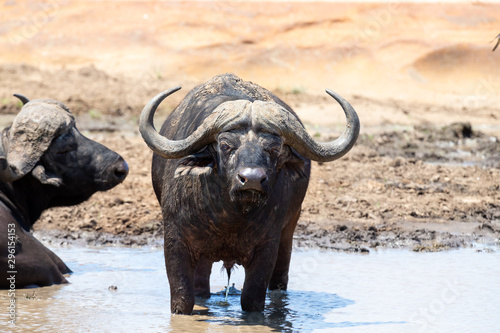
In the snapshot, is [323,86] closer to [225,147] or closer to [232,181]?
[225,147]

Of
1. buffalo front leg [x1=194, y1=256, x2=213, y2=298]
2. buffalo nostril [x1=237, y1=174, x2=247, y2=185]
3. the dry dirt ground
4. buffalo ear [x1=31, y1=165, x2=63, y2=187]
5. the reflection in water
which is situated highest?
the dry dirt ground

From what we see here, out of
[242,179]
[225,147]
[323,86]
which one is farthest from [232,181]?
[323,86]

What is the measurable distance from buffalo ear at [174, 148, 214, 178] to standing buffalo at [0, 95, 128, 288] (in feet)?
5.73

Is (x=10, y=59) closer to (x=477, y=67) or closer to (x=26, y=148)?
(x=477, y=67)

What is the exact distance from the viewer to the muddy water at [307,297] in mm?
5594

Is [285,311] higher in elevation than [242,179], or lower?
lower

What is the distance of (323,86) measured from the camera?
22.3 m

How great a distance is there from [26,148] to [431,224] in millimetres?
4741

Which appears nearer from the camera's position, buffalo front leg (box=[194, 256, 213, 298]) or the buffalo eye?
the buffalo eye

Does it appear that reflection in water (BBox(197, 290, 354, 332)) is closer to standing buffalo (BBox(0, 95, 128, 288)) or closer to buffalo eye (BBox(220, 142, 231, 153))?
buffalo eye (BBox(220, 142, 231, 153))

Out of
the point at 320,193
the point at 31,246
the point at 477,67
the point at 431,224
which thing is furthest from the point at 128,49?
the point at 31,246

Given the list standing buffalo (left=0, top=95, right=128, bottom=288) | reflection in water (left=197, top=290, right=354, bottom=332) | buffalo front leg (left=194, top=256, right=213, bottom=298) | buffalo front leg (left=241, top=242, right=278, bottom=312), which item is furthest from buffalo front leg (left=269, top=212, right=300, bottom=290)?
standing buffalo (left=0, top=95, right=128, bottom=288)

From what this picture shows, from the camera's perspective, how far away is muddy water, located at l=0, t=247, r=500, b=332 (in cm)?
559

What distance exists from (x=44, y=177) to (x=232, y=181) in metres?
2.43
